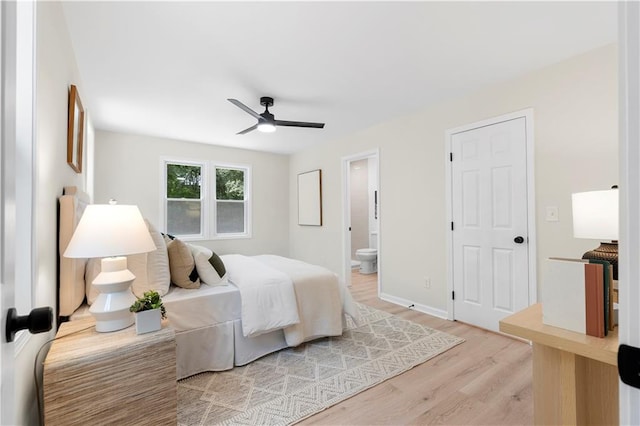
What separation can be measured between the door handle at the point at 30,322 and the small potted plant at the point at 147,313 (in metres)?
0.97

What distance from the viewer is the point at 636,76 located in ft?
1.47

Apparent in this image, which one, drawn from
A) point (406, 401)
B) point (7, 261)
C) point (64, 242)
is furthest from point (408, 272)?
point (7, 261)

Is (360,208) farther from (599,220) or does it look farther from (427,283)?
(599,220)

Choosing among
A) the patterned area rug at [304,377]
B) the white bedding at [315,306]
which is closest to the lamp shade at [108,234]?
the patterned area rug at [304,377]

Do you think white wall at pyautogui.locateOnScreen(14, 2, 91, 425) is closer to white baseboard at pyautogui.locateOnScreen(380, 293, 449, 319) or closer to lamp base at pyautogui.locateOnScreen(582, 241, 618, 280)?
lamp base at pyautogui.locateOnScreen(582, 241, 618, 280)

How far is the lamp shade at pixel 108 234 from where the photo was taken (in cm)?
142

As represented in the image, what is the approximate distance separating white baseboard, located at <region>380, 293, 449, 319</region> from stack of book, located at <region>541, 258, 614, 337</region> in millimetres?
2355

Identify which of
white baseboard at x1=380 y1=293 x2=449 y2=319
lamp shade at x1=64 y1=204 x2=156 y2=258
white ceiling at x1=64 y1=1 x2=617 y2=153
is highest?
white ceiling at x1=64 y1=1 x2=617 y2=153

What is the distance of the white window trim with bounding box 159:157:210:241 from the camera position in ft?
15.0

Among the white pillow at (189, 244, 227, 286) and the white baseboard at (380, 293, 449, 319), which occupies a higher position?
the white pillow at (189, 244, 227, 286)

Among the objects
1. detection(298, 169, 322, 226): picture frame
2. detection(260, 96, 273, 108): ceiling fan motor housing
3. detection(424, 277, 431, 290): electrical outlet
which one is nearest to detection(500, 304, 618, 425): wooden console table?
detection(424, 277, 431, 290): electrical outlet

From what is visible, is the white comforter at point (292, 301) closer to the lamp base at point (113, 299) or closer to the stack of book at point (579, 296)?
the lamp base at point (113, 299)

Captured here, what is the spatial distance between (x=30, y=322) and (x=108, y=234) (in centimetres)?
104

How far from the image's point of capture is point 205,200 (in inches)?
197
